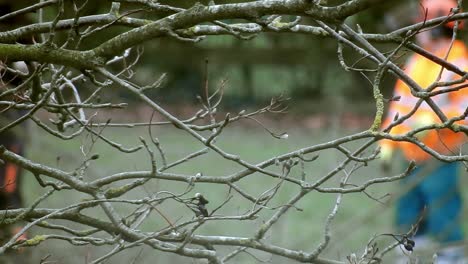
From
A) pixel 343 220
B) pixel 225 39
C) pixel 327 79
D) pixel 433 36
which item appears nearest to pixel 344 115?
pixel 327 79

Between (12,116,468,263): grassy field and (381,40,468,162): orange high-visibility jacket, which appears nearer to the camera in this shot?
(12,116,468,263): grassy field

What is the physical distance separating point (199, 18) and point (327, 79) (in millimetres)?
15795

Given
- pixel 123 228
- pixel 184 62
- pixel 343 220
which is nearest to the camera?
pixel 123 228

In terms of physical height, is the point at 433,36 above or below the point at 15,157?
above

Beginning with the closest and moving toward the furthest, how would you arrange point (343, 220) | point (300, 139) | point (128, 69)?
point (128, 69) → point (343, 220) → point (300, 139)

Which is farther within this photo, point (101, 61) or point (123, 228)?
point (123, 228)

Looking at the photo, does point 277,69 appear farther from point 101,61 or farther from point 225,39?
point 101,61

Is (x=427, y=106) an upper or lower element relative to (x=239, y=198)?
upper

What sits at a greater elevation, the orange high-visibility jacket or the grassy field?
the orange high-visibility jacket

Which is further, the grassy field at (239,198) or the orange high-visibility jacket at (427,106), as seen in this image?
the orange high-visibility jacket at (427,106)

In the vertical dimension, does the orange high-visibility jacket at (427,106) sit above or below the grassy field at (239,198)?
above

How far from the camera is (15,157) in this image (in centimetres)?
326

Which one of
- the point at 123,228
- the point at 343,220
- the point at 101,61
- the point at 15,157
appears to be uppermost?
the point at 101,61

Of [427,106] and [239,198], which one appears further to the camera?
[239,198]
